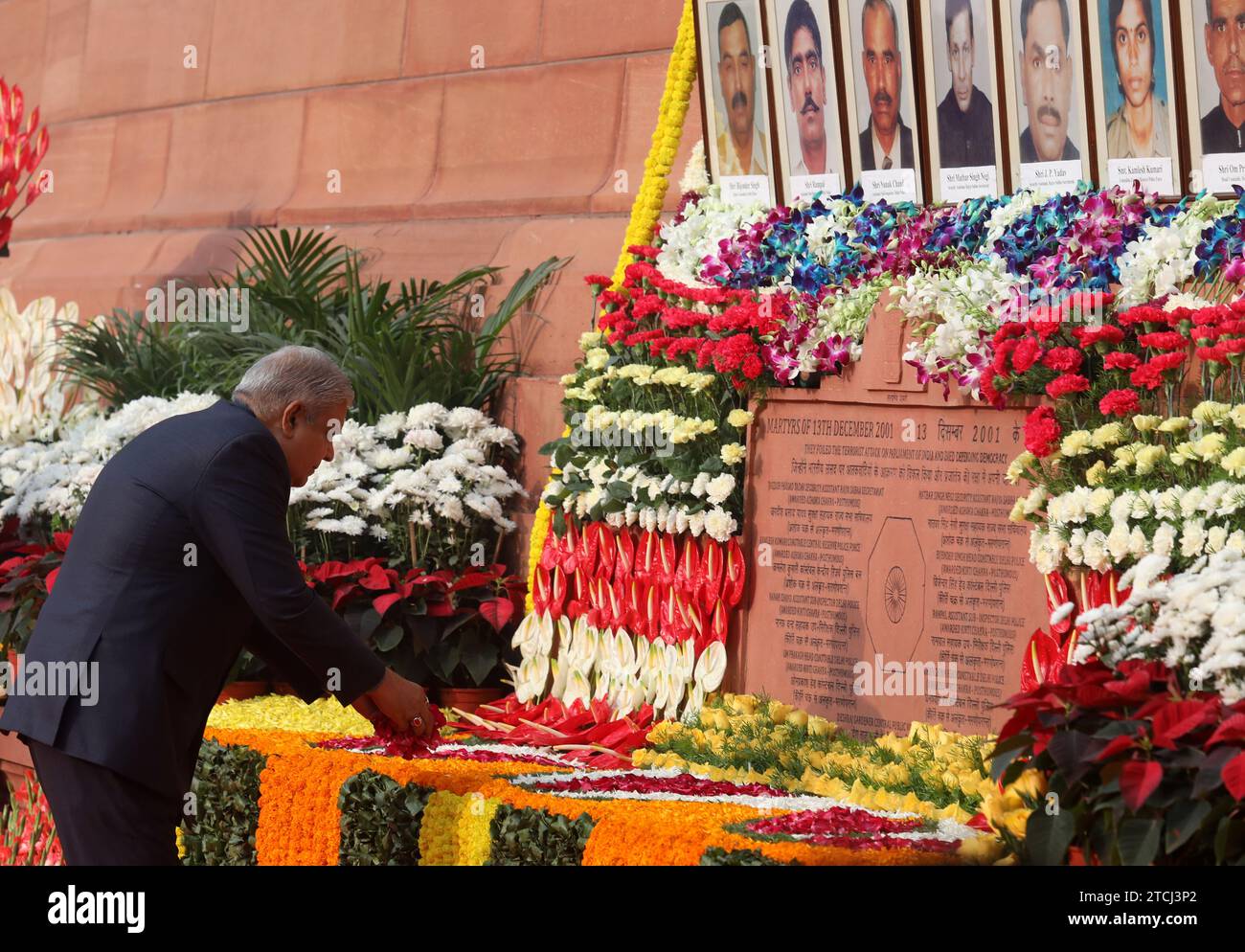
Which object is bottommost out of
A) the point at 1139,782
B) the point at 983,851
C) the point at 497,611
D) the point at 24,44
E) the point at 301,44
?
the point at 983,851

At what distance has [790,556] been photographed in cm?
600

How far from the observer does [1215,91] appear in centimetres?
537

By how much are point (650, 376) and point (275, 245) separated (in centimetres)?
332

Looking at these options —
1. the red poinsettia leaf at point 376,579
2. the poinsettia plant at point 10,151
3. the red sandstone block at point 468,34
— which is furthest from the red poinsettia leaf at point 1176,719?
the poinsettia plant at point 10,151

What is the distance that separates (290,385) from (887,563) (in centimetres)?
222

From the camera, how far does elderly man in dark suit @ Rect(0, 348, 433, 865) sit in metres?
4.08

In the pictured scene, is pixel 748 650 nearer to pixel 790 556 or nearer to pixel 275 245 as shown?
pixel 790 556

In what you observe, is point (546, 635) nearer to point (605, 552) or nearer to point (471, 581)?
point (605, 552)

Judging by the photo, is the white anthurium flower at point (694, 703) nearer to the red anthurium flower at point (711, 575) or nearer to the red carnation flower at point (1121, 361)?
the red anthurium flower at point (711, 575)

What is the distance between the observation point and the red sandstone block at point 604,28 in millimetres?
7941

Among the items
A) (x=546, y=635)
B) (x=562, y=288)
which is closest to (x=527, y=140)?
(x=562, y=288)

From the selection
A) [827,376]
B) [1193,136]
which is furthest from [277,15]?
[1193,136]

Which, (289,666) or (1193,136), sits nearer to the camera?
(289,666)
